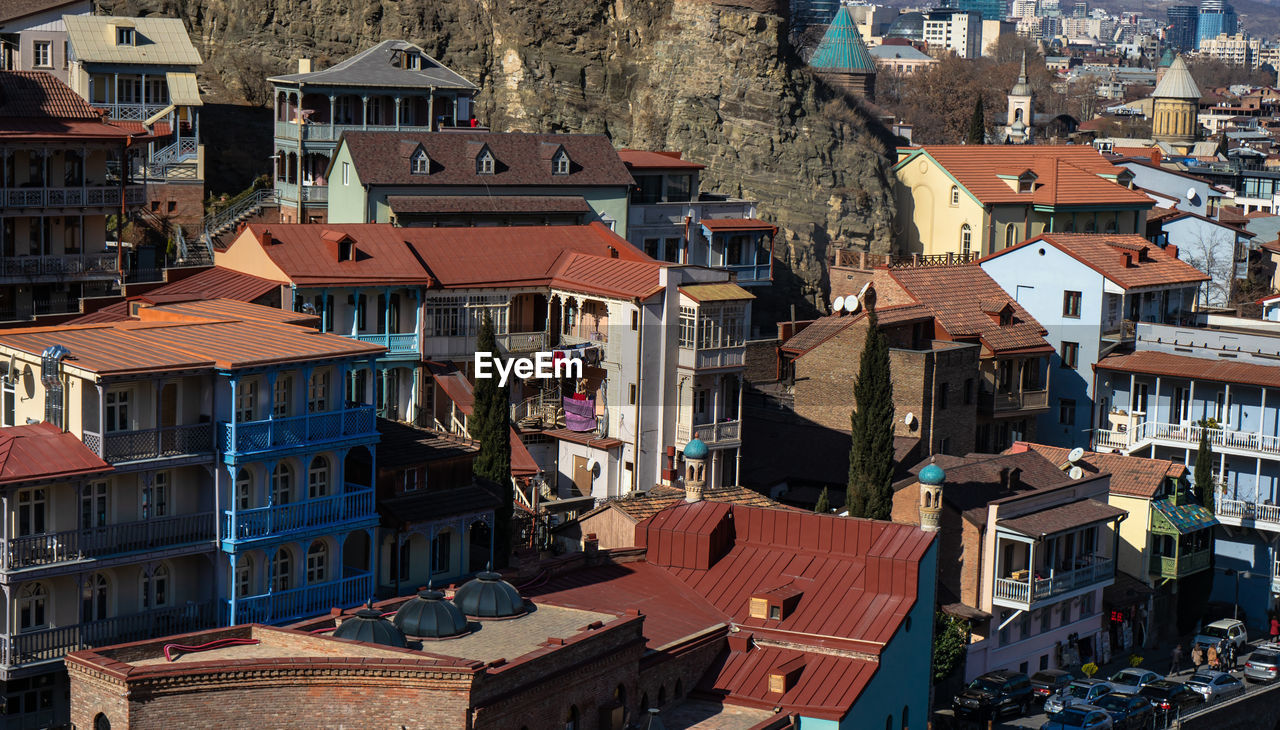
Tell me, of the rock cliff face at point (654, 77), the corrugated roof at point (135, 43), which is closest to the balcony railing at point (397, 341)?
the corrugated roof at point (135, 43)

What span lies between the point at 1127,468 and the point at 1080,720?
17.5m

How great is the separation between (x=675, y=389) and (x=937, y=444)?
11.4m

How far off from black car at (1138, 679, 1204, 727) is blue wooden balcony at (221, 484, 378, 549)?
25.3m

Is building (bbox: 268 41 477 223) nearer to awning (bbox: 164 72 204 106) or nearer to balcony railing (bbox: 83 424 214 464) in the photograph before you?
awning (bbox: 164 72 204 106)

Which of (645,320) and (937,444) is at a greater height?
(645,320)

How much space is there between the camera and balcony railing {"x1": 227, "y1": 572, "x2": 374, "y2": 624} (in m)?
48.1

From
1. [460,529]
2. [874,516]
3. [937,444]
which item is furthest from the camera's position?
[937,444]

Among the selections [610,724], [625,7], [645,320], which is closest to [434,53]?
[625,7]

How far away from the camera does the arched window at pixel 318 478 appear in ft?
163

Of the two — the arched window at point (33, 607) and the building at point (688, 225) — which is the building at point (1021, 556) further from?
the arched window at point (33, 607)

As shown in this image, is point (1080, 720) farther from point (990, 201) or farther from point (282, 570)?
point (990, 201)

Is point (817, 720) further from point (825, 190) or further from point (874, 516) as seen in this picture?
point (825, 190)

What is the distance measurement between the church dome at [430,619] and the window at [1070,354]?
4372 centimetres

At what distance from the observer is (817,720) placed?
160 ft
